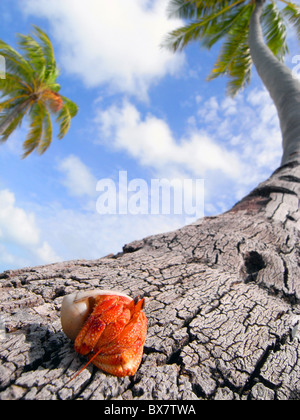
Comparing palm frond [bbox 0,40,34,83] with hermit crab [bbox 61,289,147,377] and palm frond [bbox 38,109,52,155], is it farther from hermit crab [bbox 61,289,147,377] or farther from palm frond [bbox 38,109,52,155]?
hermit crab [bbox 61,289,147,377]

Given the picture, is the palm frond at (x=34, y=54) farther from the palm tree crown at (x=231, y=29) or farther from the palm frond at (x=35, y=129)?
the palm tree crown at (x=231, y=29)

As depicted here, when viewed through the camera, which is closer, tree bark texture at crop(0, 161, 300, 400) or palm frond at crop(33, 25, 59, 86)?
tree bark texture at crop(0, 161, 300, 400)

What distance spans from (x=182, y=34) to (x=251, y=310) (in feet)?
31.1

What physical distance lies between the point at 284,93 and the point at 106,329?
16.8 ft

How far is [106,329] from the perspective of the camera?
1125mm

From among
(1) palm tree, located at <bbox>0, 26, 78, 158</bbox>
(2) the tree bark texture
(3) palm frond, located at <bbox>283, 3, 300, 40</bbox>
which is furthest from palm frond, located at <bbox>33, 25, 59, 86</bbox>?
(2) the tree bark texture

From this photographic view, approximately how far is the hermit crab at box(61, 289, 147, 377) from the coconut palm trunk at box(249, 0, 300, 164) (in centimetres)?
356

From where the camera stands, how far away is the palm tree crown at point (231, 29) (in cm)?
812

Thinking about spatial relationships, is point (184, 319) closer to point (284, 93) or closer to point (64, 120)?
point (284, 93)

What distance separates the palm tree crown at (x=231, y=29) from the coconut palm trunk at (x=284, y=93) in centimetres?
288

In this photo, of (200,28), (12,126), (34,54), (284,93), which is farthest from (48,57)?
(284,93)

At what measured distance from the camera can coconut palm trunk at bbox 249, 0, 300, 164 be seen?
4.14 m

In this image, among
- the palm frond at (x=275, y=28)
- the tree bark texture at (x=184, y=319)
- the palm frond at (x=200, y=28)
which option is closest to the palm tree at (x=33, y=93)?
the palm frond at (x=200, y=28)

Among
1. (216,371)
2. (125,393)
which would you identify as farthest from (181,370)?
(125,393)
